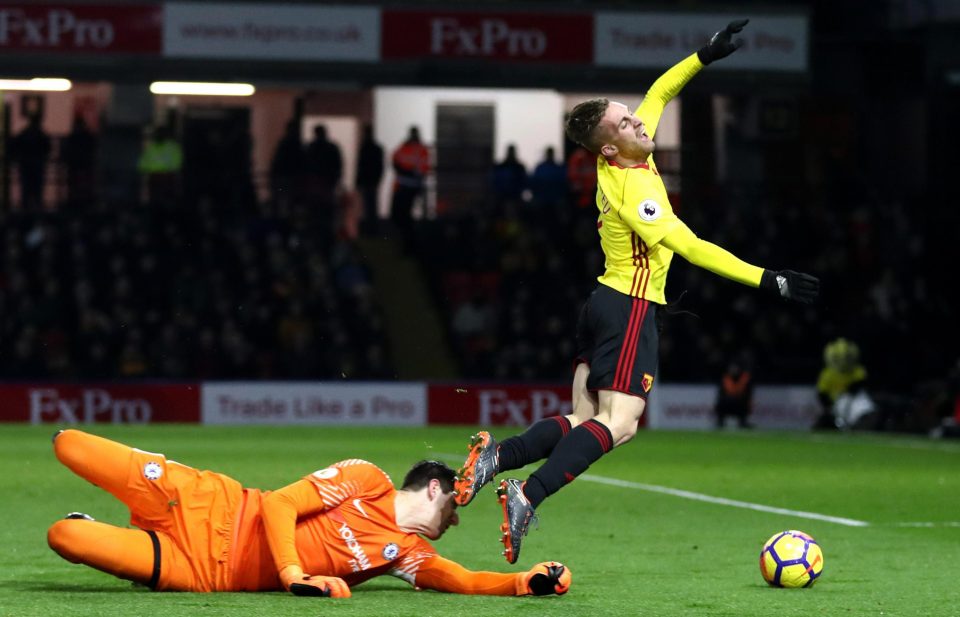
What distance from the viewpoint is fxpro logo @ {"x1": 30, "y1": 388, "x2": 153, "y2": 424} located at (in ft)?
79.1

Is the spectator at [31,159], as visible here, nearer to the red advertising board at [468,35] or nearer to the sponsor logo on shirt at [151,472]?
the red advertising board at [468,35]

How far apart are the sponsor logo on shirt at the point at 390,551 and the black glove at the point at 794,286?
6.09ft

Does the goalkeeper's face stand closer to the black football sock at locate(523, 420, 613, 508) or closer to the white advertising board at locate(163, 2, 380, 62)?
the black football sock at locate(523, 420, 613, 508)

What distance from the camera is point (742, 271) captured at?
752cm

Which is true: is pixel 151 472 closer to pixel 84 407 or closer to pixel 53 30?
pixel 84 407

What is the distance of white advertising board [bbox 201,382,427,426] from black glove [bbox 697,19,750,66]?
16.9 meters

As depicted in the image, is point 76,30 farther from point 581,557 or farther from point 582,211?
point 581,557

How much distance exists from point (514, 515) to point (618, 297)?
4.29 feet

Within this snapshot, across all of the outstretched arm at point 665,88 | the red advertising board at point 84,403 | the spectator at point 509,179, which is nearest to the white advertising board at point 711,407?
the spectator at point 509,179

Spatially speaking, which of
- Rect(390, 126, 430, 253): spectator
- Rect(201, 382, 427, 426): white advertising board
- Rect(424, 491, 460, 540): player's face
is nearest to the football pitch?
Rect(424, 491, 460, 540): player's face

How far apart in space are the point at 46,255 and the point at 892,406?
12.3 m

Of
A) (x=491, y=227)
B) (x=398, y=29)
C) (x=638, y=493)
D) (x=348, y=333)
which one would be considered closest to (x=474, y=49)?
(x=398, y=29)

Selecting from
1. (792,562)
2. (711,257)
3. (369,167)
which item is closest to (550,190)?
(369,167)

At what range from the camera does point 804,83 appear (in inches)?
1083
